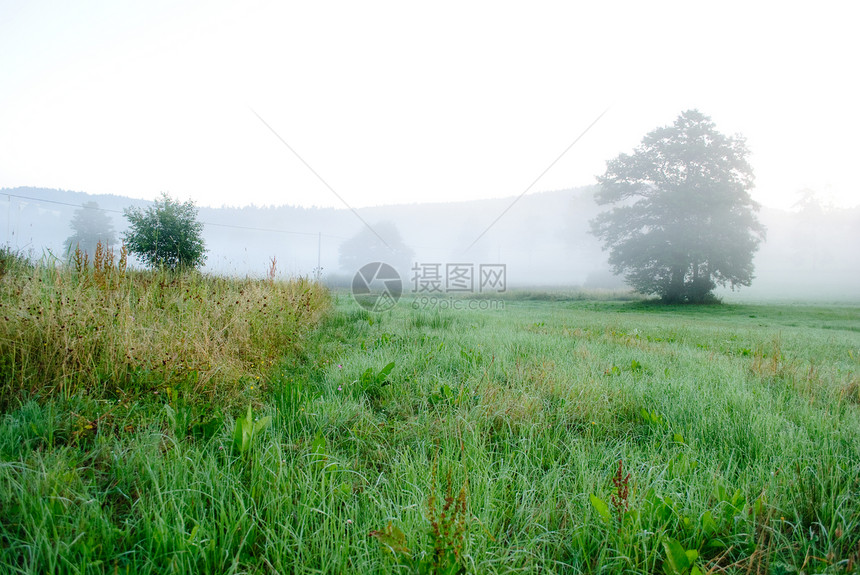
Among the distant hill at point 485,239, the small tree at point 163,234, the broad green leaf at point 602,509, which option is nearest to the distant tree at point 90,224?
the distant hill at point 485,239

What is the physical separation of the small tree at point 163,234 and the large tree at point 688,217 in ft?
68.1

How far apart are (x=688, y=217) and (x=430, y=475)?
2262 cm

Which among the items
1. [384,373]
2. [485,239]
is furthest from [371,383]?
[485,239]

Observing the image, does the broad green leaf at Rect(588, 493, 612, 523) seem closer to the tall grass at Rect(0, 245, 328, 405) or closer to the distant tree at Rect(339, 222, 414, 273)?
the tall grass at Rect(0, 245, 328, 405)

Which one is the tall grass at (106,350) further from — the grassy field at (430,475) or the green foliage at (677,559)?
the green foliage at (677,559)

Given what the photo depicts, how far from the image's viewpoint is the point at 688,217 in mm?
18281

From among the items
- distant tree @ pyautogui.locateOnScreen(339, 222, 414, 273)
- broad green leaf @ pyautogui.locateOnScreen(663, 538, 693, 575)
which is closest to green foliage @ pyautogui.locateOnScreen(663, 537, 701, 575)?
broad green leaf @ pyautogui.locateOnScreen(663, 538, 693, 575)

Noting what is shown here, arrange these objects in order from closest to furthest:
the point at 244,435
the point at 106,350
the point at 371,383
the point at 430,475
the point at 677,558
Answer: the point at 677,558, the point at 430,475, the point at 244,435, the point at 106,350, the point at 371,383

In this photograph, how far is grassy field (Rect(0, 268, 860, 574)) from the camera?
3.21 feet

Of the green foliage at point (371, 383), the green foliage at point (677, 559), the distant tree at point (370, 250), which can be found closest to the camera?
the green foliage at point (677, 559)

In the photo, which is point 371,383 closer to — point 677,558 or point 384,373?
point 384,373

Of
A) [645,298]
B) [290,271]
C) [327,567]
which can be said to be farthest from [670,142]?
[327,567]

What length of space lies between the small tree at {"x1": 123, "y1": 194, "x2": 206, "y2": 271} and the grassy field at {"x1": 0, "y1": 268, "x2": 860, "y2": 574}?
10.7 meters

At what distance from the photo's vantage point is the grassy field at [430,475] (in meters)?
0.98
